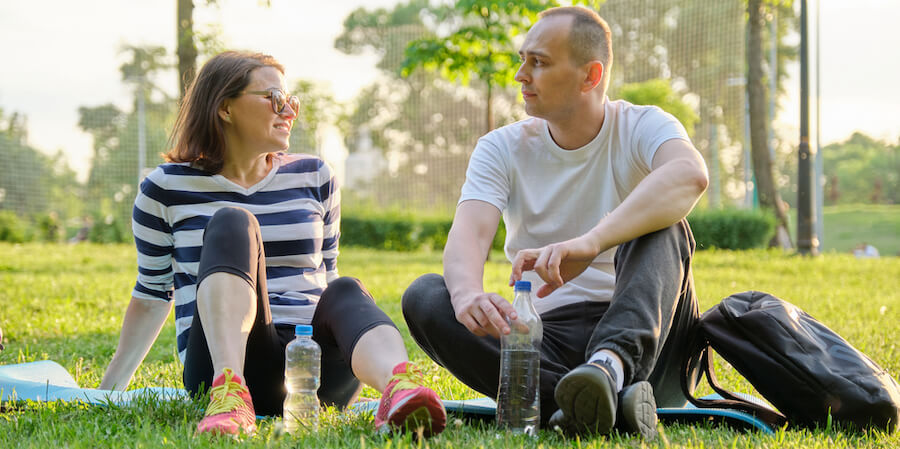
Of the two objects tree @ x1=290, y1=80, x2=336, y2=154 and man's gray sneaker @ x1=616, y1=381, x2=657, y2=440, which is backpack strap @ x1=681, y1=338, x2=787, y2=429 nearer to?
man's gray sneaker @ x1=616, y1=381, x2=657, y2=440

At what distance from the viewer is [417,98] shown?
23781 mm

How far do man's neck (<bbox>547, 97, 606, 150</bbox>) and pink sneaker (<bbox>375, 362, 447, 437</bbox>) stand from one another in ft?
3.23

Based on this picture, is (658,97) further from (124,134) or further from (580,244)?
(124,134)

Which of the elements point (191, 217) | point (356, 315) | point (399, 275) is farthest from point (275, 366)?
point (399, 275)

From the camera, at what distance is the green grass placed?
2.24 metres

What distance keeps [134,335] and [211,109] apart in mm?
788

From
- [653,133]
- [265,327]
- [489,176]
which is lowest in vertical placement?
[265,327]

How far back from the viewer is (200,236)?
2.79m

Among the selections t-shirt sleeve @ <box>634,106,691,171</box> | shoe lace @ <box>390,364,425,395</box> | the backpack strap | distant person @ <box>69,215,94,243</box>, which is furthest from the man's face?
distant person @ <box>69,215,94,243</box>

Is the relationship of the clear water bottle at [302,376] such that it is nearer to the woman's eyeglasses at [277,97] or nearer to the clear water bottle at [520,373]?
the clear water bottle at [520,373]

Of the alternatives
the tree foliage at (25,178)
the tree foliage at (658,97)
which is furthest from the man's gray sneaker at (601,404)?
the tree foliage at (25,178)

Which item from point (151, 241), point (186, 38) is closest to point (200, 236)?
point (151, 241)

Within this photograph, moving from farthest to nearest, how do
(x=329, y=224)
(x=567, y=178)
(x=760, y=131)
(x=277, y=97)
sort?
(x=760, y=131), (x=329, y=224), (x=277, y=97), (x=567, y=178)

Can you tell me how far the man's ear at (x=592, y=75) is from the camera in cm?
282
